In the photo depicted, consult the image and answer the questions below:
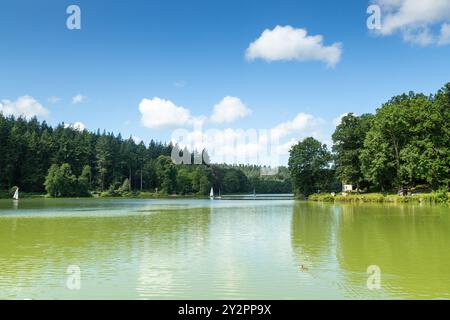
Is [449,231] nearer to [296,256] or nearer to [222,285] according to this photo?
[296,256]

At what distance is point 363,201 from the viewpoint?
2741 inches

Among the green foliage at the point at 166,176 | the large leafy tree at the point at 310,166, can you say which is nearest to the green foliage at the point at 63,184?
the green foliage at the point at 166,176

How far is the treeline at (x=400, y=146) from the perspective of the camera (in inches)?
2581

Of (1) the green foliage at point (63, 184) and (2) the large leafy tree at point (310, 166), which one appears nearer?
(2) the large leafy tree at point (310, 166)

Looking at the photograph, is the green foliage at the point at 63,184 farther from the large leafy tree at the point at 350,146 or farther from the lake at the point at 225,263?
the lake at the point at 225,263

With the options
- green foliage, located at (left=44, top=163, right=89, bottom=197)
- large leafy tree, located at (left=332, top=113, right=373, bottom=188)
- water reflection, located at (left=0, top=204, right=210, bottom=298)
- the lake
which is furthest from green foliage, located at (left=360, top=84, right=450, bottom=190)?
green foliage, located at (left=44, top=163, right=89, bottom=197)

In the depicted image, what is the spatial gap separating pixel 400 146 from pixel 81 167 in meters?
96.1

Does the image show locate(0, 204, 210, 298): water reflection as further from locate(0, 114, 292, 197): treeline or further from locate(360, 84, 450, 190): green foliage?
locate(0, 114, 292, 197): treeline

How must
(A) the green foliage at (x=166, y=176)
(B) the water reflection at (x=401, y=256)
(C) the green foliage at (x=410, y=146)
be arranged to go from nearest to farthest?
1. (B) the water reflection at (x=401, y=256)
2. (C) the green foliage at (x=410, y=146)
3. (A) the green foliage at (x=166, y=176)

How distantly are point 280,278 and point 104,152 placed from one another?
13282cm

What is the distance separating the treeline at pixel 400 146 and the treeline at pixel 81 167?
6922 centimetres

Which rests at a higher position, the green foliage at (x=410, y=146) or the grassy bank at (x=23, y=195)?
the green foliage at (x=410, y=146)

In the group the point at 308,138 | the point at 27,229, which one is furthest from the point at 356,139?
the point at 27,229
